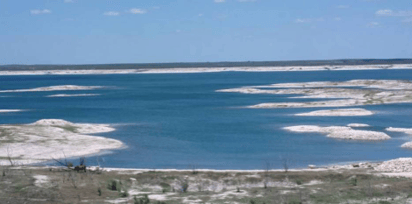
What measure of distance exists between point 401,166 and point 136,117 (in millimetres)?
41603

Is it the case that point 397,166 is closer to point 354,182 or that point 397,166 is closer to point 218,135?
point 354,182

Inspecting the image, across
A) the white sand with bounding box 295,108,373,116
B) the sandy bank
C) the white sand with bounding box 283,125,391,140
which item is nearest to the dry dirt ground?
the sandy bank

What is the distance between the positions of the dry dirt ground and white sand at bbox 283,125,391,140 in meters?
17.3

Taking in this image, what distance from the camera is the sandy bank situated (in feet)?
139

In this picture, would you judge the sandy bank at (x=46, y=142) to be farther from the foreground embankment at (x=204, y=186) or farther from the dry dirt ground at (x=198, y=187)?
the dry dirt ground at (x=198, y=187)

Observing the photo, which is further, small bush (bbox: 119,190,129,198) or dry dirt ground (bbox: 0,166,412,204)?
small bush (bbox: 119,190,129,198)

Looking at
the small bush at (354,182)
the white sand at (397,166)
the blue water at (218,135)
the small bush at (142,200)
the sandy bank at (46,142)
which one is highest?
the small bush at (142,200)

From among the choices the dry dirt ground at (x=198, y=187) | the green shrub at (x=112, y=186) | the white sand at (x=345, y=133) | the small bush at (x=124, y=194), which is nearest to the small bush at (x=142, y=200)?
the dry dirt ground at (x=198, y=187)

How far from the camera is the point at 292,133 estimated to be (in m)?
52.7

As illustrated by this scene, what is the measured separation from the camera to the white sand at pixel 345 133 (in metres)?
48.7

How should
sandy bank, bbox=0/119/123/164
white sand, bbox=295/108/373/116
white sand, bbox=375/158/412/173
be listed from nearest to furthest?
white sand, bbox=375/158/412/173, sandy bank, bbox=0/119/123/164, white sand, bbox=295/108/373/116

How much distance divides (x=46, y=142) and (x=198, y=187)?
21.2 meters

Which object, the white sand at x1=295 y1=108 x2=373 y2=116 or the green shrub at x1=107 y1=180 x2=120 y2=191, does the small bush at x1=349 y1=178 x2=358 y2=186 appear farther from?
the white sand at x1=295 y1=108 x2=373 y2=116

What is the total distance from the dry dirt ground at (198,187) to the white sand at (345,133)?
56.8 ft
